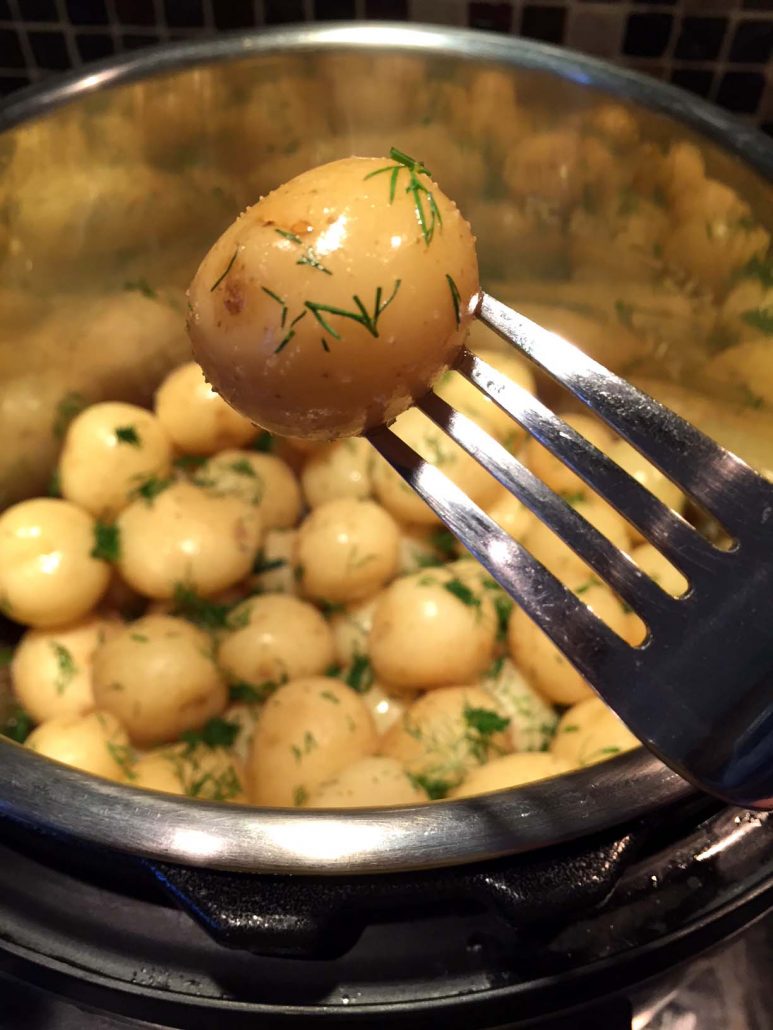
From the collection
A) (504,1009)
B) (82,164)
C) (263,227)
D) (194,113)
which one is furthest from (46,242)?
(504,1009)

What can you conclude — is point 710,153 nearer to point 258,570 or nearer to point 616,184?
point 616,184

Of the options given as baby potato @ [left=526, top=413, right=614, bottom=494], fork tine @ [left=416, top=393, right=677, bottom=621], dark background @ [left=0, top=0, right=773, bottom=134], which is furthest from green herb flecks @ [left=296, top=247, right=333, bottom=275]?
dark background @ [left=0, top=0, right=773, bottom=134]

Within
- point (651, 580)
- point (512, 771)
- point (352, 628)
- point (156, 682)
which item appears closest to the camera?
point (651, 580)

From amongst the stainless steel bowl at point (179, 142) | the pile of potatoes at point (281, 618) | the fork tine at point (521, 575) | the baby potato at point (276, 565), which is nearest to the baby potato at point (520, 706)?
the pile of potatoes at point (281, 618)

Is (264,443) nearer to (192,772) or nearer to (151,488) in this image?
(151,488)

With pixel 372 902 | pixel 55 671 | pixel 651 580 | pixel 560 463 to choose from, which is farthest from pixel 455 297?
pixel 55 671
